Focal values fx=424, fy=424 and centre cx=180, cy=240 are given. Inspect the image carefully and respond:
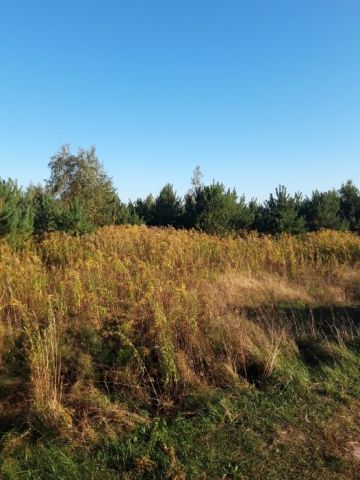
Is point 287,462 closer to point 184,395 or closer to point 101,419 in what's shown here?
point 184,395

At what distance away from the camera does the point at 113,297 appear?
16.3 ft

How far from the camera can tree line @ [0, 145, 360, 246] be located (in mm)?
14508

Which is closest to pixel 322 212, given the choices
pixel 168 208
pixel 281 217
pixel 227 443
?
pixel 281 217

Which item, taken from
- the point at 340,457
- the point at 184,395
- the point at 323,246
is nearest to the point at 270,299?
the point at 184,395

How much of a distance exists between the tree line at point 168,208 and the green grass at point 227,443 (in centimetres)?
922

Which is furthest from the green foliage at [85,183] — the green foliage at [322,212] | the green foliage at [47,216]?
the green foliage at [322,212]

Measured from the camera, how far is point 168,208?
79.3 feet

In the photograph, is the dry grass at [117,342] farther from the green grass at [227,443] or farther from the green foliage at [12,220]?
the green foliage at [12,220]

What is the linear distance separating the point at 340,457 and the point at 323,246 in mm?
9603

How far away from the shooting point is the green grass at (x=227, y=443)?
2809 mm

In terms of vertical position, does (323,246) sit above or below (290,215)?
below

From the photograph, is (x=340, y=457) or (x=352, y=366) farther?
(x=352, y=366)

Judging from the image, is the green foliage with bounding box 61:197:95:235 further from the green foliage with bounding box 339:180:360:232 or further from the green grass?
the green foliage with bounding box 339:180:360:232

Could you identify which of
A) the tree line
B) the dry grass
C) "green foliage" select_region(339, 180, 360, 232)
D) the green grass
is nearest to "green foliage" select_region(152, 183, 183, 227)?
the tree line
